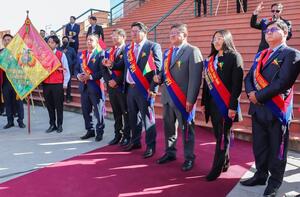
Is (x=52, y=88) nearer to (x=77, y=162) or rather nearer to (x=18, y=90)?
(x=18, y=90)

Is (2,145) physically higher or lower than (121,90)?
lower

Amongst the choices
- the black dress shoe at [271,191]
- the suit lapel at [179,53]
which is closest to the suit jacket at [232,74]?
the suit lapel at [179,53]

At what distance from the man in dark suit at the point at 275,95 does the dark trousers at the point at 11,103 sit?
4731mm

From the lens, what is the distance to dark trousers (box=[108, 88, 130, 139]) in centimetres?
493

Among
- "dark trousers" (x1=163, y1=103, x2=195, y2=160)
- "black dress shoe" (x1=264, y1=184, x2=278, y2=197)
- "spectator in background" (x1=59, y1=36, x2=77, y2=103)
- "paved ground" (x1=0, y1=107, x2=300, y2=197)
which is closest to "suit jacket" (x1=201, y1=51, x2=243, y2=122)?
"dark trousers" (x1=163, y1=103, x2=195, y2=160)

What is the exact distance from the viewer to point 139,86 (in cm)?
451

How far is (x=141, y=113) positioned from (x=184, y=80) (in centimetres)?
94

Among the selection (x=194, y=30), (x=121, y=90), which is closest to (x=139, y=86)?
(x=121, y=90)

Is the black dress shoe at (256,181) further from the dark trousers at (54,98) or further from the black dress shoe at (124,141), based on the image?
the dark trousers at (54,98)

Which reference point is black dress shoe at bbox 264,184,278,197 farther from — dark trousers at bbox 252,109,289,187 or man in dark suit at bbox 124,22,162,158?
man in dark suit at bbox 124,22,162,158

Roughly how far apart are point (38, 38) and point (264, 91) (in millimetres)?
4337

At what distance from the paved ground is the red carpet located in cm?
19

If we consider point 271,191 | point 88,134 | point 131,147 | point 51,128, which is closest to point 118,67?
point 131,147

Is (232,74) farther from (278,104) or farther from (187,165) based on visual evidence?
(187,165)
